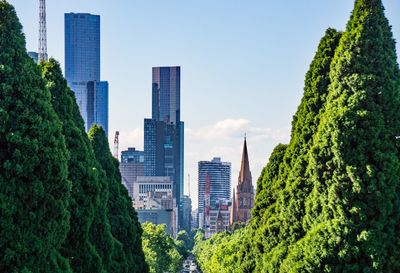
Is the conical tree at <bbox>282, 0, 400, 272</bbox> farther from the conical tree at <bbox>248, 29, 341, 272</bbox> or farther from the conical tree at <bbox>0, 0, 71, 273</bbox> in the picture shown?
the conical tree at <bbox>0, 0, 71, 273</bbox>

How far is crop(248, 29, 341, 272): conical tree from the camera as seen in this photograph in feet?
87.1

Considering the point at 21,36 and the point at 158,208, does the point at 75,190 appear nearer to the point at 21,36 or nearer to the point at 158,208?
the point at 21,36

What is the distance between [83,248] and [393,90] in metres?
10.4

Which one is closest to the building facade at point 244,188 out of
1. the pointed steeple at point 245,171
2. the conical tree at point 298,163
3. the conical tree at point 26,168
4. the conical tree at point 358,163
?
the pointed steeple at point 245,171

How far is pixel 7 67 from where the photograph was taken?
18047 mm

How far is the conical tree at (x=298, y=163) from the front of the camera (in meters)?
26.6

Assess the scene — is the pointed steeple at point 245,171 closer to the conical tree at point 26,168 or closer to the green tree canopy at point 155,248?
the green tree canopy at point 155,248

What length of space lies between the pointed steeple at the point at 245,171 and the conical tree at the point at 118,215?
110 metres

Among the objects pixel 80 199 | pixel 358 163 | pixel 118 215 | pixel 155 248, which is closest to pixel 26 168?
pixel 80 199

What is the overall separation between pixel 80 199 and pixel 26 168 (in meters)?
4.45

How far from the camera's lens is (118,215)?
103 ft

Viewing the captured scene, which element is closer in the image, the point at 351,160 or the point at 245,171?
the point at 351,160

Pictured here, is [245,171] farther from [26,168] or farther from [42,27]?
[26,168]

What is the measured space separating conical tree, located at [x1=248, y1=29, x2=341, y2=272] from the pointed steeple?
114392 millimetres
